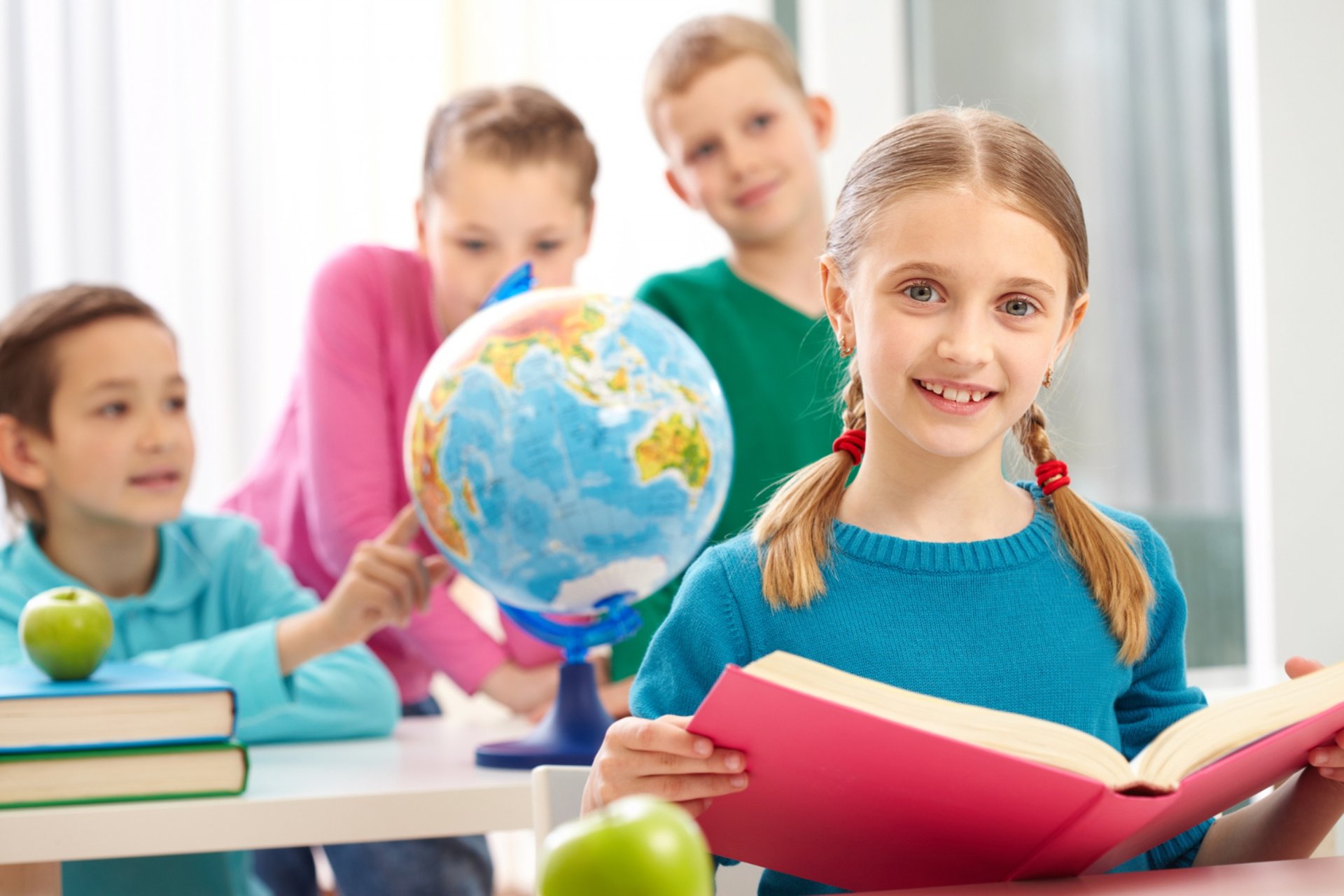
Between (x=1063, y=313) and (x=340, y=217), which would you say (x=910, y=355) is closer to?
(x=1063, y=313)

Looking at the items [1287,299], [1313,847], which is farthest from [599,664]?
[1287,299]

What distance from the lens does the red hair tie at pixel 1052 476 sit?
1.05m

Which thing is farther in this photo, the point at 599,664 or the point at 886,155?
the point at 599,664

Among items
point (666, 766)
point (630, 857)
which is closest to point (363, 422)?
point (666, 766)

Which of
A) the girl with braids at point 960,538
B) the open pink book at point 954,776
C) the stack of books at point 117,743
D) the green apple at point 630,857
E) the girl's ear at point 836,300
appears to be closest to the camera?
the green apple at point 630,857

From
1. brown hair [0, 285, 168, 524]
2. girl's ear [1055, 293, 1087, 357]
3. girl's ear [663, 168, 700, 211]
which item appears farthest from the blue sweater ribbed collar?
brown hair [0, 285, 168, 524]

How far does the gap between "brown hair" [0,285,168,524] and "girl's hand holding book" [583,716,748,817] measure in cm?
110

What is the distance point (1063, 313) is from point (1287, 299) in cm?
157

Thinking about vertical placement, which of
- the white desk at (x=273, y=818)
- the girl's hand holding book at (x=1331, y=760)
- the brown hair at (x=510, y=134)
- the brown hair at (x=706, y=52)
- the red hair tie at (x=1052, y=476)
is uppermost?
the brown hair at (x=706, y=52)

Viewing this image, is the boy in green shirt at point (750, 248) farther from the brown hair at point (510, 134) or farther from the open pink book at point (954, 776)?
the open pink book at point (954, 776)

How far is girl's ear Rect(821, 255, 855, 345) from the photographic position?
1.04 m

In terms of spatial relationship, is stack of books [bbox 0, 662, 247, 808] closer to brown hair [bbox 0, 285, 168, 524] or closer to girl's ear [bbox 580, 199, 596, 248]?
brown hair [bbox 0, 285, 168, 524]

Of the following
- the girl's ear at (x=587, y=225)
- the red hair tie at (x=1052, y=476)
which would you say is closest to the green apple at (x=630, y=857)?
the red hair tie at (x=1052, y=476)

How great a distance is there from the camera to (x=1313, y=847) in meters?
0.89
